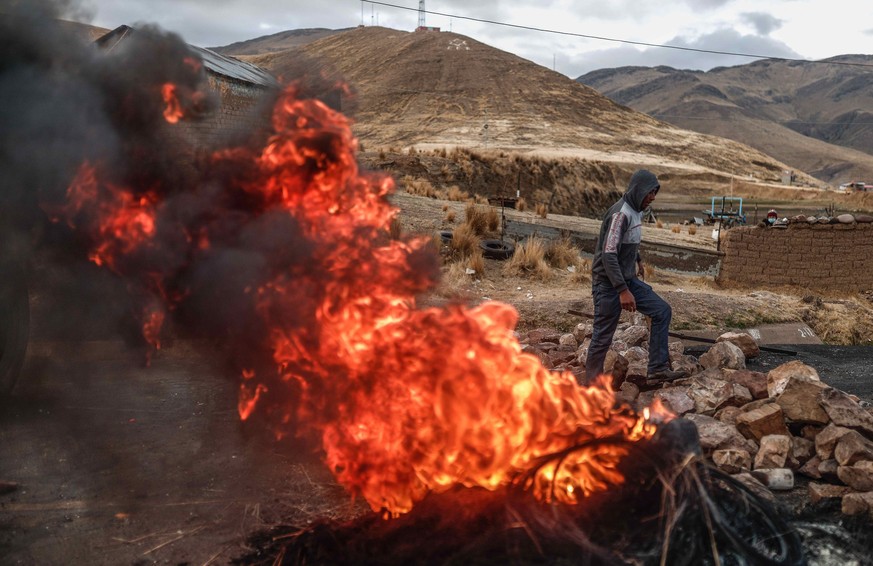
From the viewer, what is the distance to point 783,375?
5.05 meters

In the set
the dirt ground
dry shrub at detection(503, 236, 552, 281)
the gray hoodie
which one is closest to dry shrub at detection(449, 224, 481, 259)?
dry shrub at detection(503, 236, 552, 281)

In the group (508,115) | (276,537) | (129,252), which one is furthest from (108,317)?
(508,115)

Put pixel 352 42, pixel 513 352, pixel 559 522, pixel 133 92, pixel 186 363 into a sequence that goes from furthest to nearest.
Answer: pixel 352 42 → pixel 186 363 → pixel 133 92 → pixel 513 352 → pixel 559 522

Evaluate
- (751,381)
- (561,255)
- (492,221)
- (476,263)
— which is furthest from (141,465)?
(492,221)

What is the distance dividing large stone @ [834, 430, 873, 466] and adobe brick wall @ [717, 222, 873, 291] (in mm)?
8893

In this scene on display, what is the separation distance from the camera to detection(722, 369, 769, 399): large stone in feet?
17.0

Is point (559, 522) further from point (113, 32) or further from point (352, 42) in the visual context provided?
point (352, 42)

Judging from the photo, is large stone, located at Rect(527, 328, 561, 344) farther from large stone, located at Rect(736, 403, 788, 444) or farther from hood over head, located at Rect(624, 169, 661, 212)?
large stone, located at Rect(736, 403, 788, 444)

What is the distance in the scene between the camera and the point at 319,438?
15.0ft

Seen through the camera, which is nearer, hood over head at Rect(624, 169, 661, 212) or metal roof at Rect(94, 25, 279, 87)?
hood over head at Rect(624, 169, 661, 212)

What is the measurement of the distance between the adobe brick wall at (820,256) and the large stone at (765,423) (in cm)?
867

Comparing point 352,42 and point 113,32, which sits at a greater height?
point 352,42

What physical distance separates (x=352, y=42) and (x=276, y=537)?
89.4 metres

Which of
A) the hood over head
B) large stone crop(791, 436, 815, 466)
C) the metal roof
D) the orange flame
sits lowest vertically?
large stone crop(791, 436, 815, 466)
